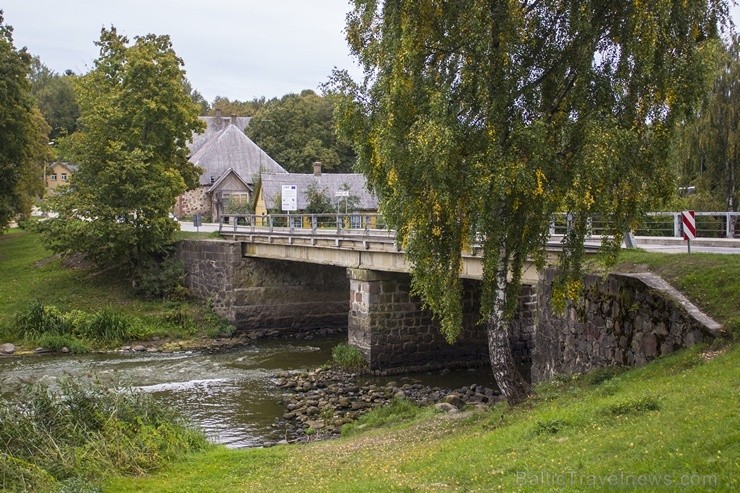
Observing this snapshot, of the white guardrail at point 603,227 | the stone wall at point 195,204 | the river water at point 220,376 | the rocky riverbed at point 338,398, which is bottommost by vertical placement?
the river water at point 220,376

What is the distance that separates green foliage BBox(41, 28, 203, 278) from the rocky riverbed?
517 inches

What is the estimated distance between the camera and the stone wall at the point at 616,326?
14.8 m

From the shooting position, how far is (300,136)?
73.2 m

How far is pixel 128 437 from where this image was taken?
44.3 feet

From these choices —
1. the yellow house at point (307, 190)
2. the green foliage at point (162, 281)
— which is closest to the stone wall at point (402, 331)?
the green foliage at point (162, 281)

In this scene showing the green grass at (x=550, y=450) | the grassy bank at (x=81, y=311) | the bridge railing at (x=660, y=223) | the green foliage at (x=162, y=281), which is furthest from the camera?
the green foliage at (x=162, y=281)

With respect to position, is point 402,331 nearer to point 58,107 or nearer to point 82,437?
point 82,437

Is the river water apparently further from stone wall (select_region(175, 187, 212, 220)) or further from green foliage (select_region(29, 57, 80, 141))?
green foliage (select_region(29, 57, 80, 141))

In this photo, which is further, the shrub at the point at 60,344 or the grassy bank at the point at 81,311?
the grassy bank at the point at 81,311

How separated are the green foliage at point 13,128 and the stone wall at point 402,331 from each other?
19918mm

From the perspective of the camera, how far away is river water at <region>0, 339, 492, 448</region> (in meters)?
19.9

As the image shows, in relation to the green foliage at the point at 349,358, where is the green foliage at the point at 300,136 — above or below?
above

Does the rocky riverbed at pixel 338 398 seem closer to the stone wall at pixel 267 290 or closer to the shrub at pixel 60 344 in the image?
the shrub at pixel 60 344

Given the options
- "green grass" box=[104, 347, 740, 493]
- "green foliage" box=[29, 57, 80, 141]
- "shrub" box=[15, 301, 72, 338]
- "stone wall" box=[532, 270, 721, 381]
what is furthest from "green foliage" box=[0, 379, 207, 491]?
"green foliage" box=[29, 57, 80, 141]
